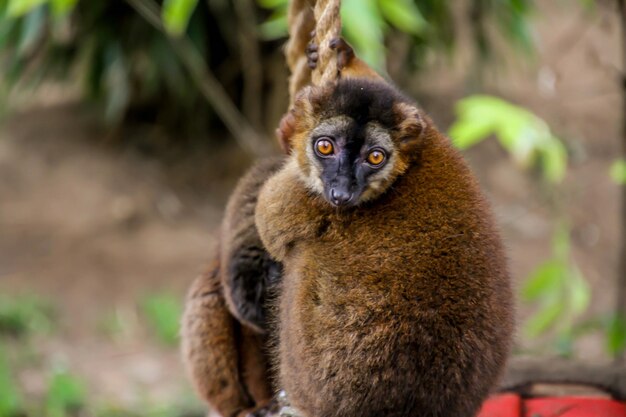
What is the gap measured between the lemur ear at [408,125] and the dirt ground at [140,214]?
489 centimetres

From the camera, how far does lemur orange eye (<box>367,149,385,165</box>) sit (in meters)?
2.76

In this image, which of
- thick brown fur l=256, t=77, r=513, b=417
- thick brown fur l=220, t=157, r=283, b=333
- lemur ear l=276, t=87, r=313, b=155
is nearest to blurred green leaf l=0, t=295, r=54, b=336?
thick brown fur l=220, t=157, r=283, b=333

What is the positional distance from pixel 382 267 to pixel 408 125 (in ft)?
1.61

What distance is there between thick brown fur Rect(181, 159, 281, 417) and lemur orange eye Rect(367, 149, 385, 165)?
740 mm

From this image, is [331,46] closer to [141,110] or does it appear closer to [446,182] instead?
[446,182]

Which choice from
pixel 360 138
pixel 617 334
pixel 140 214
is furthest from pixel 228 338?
pixel 140 214

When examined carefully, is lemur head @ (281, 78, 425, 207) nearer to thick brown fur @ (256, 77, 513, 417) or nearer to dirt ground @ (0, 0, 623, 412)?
thick brown fur @ (256, 77, 513, 417)

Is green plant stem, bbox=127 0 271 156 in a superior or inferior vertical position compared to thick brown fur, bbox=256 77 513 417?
superior

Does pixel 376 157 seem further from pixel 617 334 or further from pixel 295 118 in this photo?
pixel 617 334

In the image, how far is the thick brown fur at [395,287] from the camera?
8.41 ft

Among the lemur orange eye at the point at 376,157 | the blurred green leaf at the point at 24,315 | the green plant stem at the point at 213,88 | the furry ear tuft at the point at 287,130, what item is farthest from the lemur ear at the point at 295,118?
the blurred green leaf at the point at 24,315

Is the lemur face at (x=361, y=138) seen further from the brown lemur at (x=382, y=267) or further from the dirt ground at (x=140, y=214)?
the dirt ground at (x=140, y=214)

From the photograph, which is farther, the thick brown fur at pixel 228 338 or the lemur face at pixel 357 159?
the thick brown fur at pixel 228 338

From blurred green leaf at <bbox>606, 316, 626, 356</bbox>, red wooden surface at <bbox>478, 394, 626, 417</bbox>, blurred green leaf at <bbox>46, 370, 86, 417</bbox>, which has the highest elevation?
blurred green leaf at <bbox>46, 370, 86, 417</bbox>
